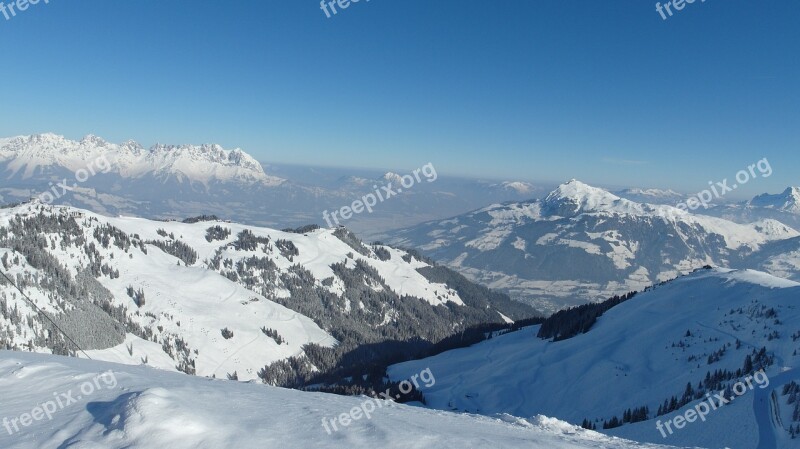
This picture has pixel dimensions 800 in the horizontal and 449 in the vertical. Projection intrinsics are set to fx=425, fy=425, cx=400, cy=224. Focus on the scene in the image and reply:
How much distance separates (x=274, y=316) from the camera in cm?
15375

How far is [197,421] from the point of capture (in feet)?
42.5

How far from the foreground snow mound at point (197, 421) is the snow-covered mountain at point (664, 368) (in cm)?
1750

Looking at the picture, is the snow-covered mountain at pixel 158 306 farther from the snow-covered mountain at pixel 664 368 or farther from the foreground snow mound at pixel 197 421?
the foreground snow mound at pixel 197 421

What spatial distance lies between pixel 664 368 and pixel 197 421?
2105 inches

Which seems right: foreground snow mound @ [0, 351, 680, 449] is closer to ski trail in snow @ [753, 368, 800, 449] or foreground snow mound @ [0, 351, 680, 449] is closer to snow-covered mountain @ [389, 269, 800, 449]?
ski trail in snow @ [753, 368, 800, 449]

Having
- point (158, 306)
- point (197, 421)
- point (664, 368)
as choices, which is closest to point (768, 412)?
point (664, 368)

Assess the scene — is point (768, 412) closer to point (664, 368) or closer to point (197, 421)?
point (664, 368)

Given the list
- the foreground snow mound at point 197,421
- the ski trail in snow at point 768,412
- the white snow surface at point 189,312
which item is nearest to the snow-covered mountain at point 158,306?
the white snow surface at point 189,312

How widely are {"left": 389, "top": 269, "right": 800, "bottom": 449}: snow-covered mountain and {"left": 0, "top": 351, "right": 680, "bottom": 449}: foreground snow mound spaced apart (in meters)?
17.5

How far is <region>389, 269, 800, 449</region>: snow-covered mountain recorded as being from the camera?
29.8m


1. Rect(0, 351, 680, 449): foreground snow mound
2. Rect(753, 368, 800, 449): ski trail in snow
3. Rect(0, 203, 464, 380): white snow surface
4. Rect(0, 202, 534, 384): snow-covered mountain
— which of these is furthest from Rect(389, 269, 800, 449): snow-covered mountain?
Rect(0, 202, 534, 384): snow-covered mountain

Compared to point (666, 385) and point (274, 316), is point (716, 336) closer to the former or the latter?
point (666, 385)

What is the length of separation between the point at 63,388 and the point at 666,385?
50827 mm

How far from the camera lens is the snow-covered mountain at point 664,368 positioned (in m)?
29.8
